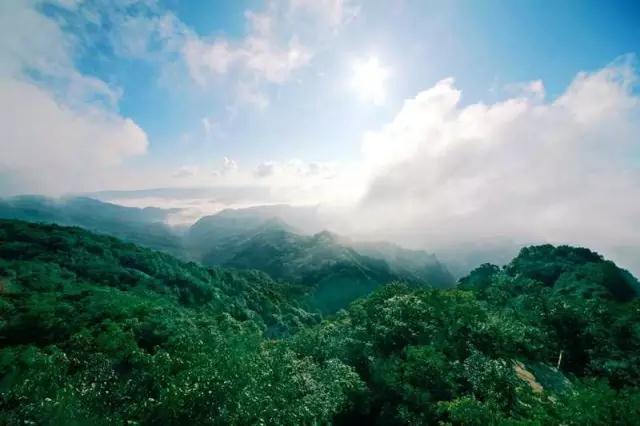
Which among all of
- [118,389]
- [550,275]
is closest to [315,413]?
[118,389]

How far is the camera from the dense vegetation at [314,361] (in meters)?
18.9

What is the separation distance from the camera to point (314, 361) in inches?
1647

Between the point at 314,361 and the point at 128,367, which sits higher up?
the point at 128,367

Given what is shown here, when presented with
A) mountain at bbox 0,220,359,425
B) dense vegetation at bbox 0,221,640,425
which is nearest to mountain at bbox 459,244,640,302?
dense vegetation at bbox 0,221,640,425

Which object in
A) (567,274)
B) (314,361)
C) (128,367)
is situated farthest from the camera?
(567,274)

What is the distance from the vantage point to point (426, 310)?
130 feet

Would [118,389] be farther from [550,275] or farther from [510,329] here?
[550,275]

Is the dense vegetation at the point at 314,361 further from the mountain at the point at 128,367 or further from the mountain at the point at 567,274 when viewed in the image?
the mountain at the point at 567,274

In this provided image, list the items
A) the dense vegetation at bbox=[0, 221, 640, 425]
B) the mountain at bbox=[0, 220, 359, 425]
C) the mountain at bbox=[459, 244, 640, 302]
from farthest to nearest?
1. the mountain at bbox=[459, 244, 640, 302]
2. the dense vegetation at bbox=[0, 221, 640, 425]
3. the mountain at bbox=[0, 220, 359, 425]

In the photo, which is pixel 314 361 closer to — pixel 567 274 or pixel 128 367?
pixel 128 367

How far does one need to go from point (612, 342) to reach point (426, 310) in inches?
919

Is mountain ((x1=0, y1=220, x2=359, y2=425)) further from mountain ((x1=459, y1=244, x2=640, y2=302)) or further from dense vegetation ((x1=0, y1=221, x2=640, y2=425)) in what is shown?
mountain ((x1=459, y1=244, x2=640, y2=302))

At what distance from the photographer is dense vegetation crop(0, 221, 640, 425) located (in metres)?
18.9

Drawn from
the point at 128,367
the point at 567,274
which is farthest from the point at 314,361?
the point at 567,274
